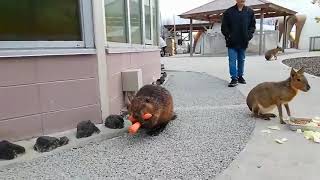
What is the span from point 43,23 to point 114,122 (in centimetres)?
123

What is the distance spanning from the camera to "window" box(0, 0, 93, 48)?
3.08 m

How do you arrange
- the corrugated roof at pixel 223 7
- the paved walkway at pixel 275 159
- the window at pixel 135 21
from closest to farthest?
the paved walkway at pixel 275 159 < the window at pixel 135 21 < the corrugated roof at pixel 223 7

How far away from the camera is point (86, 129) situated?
11.2 feet

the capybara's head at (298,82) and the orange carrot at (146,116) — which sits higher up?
the capybara's head at (298,82)

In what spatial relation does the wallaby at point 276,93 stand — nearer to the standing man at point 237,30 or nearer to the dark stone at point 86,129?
the dark stone at point 86,129

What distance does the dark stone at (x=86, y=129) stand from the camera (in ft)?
11.0

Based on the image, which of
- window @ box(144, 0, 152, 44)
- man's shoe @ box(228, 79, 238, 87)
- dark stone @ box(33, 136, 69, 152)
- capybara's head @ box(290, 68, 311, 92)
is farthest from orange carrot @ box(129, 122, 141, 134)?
window @ box(144, 0, 152, 44)

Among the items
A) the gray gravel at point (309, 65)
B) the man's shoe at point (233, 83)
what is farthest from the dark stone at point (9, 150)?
the gray gravel at point (309, 65)

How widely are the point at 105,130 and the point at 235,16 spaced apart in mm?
3809

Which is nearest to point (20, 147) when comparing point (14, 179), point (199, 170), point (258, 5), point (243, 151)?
point (14, 179)

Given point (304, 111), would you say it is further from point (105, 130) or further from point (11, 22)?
point (11, 22)

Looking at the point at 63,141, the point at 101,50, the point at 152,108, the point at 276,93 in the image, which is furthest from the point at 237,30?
the point at 63,141

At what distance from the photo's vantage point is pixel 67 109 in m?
3.52

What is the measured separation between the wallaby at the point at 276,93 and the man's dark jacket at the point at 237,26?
259cm
